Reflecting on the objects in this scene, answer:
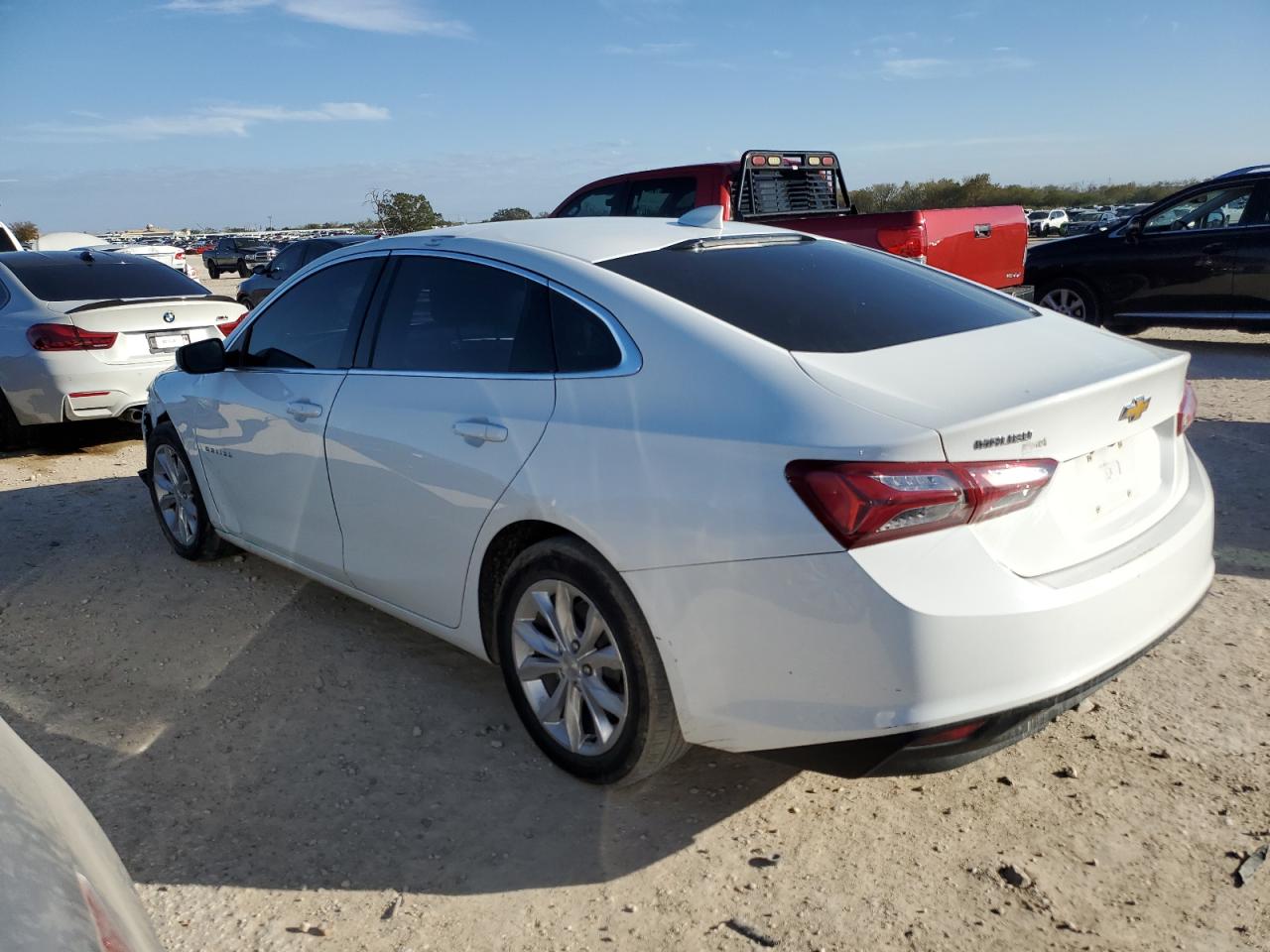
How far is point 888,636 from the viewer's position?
2275 millimetres

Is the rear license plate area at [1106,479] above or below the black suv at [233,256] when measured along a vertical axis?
above

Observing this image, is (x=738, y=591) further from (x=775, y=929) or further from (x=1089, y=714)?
(x=1089, y=714)

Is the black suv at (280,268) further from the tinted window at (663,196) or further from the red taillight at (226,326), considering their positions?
the red taillight at (226,326)

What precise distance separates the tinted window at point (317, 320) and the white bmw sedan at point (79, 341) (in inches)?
144

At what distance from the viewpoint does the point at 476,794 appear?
123 inches

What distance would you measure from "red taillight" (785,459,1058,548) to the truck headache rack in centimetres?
806

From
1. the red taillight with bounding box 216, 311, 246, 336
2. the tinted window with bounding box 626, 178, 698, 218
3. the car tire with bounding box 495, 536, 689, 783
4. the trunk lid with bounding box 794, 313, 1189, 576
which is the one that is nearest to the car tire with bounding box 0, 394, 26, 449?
the red taillight with bounding box 216, 311, 246, 336

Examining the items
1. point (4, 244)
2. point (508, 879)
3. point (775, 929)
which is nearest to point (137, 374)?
point (508, 879)

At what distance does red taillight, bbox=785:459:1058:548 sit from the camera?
2.26 m

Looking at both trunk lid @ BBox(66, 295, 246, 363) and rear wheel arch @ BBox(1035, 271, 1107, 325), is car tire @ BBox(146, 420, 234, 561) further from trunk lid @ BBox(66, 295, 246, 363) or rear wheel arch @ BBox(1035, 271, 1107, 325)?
rear wheel arch @ BBox(1035, 271, 1107, 325)

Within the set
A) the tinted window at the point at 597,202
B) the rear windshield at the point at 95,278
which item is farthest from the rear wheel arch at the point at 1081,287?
the rear windshield at the point at 95,278

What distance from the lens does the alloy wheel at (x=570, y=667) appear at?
2.91 m

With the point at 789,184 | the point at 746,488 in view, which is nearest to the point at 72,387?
the point at 746,488

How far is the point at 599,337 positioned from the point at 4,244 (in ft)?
59.1
